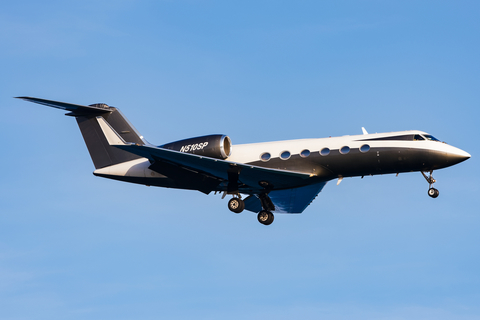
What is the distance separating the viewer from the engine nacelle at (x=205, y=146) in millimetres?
26344

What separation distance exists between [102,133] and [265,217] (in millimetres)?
8886

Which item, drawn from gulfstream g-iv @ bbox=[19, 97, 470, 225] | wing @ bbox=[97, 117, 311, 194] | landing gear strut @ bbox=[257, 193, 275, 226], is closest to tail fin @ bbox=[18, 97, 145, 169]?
gulfstream g-iv @ bbox=[19, 97, 470, 225]

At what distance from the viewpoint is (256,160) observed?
27.2 meters

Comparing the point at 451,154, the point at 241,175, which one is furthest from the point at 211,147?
the point at 451,154

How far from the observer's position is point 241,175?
26.7m

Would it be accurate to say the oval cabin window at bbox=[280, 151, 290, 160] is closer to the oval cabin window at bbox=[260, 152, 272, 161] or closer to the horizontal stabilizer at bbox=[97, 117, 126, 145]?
the oval cabin window at bbox=[260, 152, 272, 161]

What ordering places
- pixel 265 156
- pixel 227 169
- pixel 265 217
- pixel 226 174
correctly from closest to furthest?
pixel 227 169, pixel 226 174, pixel 265 156, pixel 265 217

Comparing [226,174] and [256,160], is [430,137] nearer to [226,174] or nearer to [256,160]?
[256,160]

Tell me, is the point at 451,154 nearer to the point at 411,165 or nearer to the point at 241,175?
the point at 411,165

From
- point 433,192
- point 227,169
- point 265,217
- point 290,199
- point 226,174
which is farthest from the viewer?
point 290,199

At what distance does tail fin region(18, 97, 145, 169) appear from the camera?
1139 inches

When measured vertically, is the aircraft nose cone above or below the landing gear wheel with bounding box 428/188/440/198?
above

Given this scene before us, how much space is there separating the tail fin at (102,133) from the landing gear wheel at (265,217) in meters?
6.51

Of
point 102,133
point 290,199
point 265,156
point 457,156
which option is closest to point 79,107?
point 102,133
